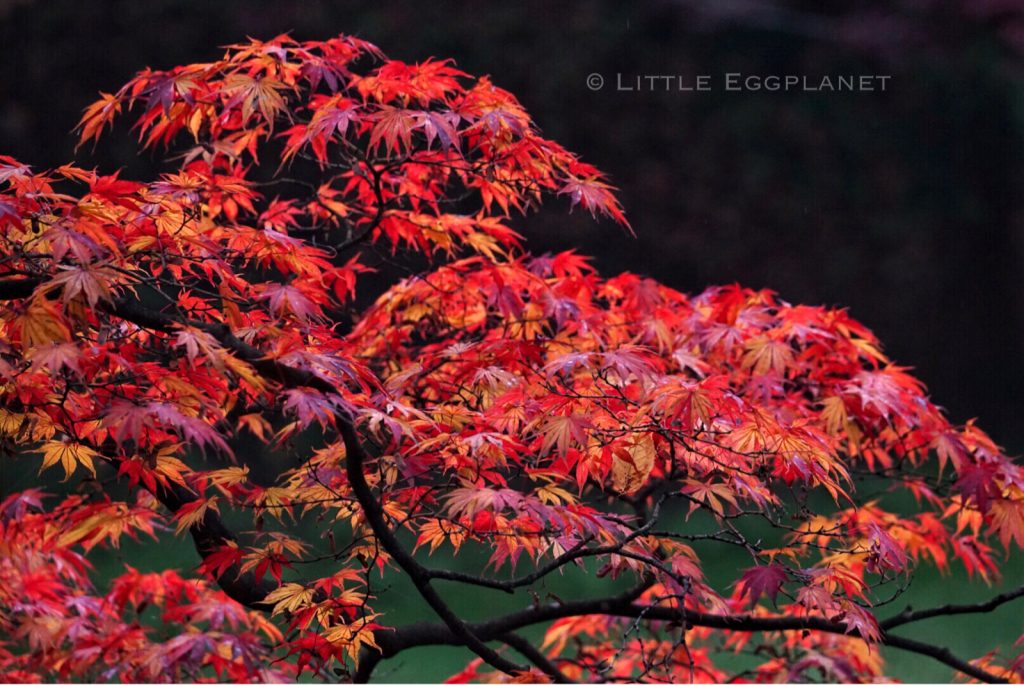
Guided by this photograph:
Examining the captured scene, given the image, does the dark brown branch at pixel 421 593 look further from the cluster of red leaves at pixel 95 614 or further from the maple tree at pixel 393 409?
the cluster of red leaves at pixel 95 614

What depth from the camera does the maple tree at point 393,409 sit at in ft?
5.07

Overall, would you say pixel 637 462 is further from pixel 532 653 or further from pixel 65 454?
pixel 65 454

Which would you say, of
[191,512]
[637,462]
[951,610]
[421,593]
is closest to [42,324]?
[191,512]

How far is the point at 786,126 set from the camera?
523 cm

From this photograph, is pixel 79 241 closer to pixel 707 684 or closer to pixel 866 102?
pixel 707 684

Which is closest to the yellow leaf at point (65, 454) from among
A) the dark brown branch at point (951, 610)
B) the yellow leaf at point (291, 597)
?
the yellow leaf at point (291, 597)

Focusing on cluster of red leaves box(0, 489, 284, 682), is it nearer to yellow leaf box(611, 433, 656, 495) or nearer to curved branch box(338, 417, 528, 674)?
curved branch box(338, 417, 528, 674)

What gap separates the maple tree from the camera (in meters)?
1.54

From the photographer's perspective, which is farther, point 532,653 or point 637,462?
point 532,653

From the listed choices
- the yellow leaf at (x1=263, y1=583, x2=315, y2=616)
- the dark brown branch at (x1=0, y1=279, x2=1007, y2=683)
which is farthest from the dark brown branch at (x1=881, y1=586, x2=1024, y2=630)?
the yellow leaf at (x1=263, y1=583, x2=315, y2=616)

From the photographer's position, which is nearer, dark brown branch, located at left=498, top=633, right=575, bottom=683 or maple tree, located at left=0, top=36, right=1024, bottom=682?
maple tree, located at left=0, top=36, right=1024, bottom=682

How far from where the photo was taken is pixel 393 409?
185 cm

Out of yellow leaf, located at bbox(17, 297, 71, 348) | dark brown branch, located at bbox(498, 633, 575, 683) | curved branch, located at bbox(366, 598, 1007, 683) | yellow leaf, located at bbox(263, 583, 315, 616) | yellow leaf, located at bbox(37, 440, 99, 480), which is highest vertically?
yellow leaf, located at bbox(17, 297, 71, 348)

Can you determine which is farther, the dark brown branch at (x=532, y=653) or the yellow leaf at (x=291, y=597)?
the dark brown branch at (x=532, y=653)
